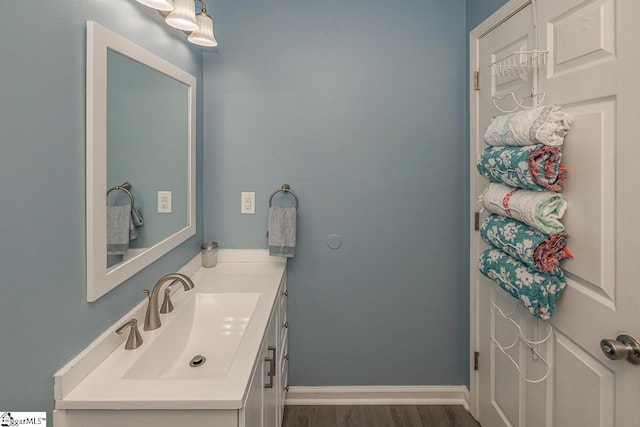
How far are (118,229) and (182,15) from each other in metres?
0.83

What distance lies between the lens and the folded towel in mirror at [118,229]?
111cm

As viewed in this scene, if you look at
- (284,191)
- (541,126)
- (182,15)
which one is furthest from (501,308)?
(182,15)

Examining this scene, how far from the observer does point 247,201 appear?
2.06 metres

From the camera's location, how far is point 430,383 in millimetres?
2109

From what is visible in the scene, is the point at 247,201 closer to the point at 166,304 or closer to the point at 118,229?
the point at 166,304

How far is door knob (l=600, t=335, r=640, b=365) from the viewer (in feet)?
2.99

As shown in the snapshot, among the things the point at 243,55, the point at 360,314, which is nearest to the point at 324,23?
the point at 243,55

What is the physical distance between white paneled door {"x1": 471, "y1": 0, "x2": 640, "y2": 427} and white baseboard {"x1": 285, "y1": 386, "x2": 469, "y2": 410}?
2.01ft

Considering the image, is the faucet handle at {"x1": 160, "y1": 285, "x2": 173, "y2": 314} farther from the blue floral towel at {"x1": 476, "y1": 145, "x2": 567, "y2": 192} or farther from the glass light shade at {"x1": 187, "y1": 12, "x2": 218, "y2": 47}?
the blue floral towel at {"x1": 476, "y1": 145, "x2": 567, "y2": 192}

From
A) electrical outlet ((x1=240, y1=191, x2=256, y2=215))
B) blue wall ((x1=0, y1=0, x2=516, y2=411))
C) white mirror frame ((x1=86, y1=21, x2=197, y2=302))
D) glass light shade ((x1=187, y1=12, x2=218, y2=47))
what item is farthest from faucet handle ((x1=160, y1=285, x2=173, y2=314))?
glass light shade ((x1=187, y1=12, x2=218, y2=47))

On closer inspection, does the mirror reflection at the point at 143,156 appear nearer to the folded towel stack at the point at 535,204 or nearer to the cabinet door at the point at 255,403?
the cabinet door at the point at 255,403

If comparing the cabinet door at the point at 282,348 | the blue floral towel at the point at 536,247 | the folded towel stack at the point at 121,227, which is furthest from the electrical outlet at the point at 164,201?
the blue floral towel at the point at 536,247

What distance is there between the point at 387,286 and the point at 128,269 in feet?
4.60

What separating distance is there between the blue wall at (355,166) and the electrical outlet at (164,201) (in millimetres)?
473
